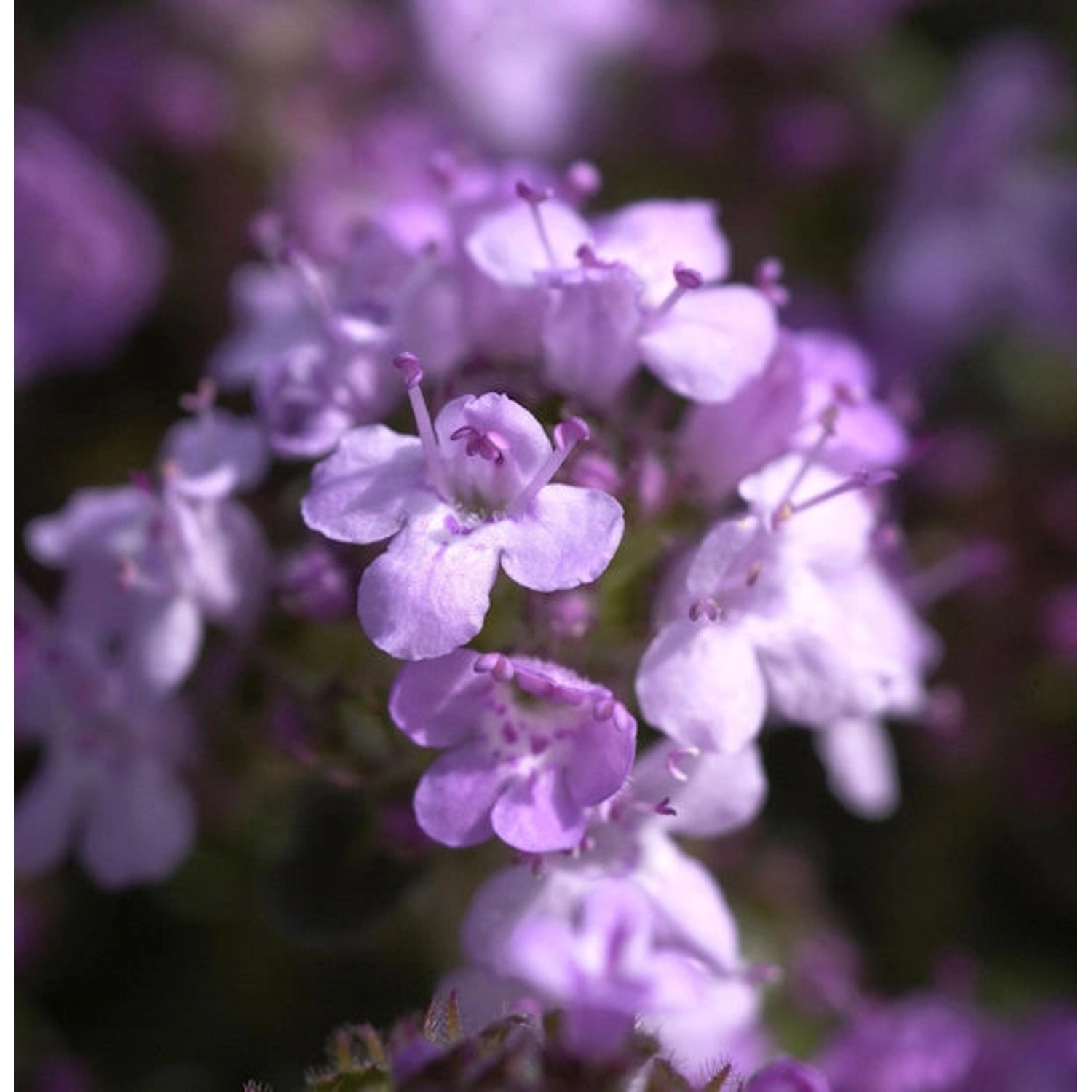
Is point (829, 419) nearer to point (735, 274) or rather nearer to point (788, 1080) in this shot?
point (788, 1080)

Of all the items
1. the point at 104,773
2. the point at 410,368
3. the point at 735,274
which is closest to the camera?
the point at 410,368

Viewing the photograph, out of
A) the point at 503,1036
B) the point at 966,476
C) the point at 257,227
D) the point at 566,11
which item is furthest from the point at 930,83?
the point at 503,1036

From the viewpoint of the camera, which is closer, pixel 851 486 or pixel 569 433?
pixel 569 433

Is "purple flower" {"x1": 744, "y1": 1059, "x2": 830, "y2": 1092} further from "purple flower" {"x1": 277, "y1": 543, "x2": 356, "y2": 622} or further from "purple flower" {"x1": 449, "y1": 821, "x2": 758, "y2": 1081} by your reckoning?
"purple flower" {"x1": 277, "y1": 543, "x2": 356, "y2": 622}

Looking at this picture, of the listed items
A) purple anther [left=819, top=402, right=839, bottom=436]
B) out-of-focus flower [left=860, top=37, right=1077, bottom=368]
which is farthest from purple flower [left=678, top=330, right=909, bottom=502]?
out-of-focus flower [left=860, top=37, right=1077, bottom=368]

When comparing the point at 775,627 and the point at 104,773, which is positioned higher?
the point at 775,627

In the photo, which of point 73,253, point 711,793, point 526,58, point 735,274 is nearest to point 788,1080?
point 711,793

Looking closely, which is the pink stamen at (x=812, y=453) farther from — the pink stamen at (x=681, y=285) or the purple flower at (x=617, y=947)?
the purple flower at (x=617, y=947)
